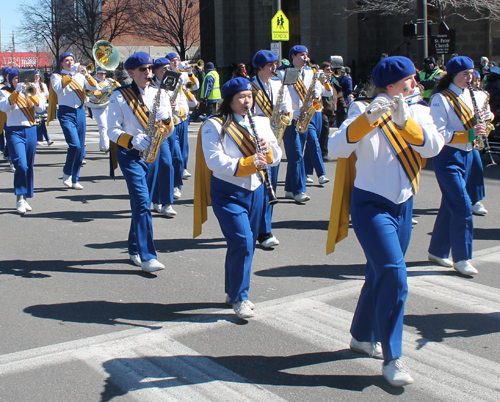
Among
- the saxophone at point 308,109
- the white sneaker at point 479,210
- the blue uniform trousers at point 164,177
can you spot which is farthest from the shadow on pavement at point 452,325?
the saxophone at point 308,109

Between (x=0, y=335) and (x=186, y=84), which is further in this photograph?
(x=186, y=84)

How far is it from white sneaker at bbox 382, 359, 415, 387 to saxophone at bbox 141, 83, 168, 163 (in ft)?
10.7

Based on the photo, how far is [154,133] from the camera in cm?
625

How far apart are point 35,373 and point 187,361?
94cm

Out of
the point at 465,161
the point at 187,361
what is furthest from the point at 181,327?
the point at 465,161

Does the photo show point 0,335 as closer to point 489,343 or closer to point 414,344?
point 414,344

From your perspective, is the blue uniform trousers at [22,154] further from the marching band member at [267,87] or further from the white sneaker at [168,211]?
the marching band member at [267,87]

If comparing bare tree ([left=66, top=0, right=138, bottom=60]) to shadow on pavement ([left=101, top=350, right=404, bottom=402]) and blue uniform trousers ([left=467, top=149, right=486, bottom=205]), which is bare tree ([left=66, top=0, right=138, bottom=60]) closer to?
blue uniform trousers ([left=467, top=149, right=486, bottom=205])

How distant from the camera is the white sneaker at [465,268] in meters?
6.03

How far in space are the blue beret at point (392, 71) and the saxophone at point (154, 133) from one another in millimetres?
2836

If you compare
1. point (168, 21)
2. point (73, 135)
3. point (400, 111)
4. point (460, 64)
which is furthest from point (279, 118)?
point (168, 21)

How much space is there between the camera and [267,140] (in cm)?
529

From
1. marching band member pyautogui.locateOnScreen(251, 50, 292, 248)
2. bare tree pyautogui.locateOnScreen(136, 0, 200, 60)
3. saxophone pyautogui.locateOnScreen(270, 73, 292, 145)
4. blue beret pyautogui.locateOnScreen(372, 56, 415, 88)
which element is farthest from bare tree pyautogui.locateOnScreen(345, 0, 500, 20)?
blue beret pyautogui.locateOnScreen(372, 56, 415, 88)

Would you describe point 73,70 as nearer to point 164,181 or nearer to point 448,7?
point 164,181
